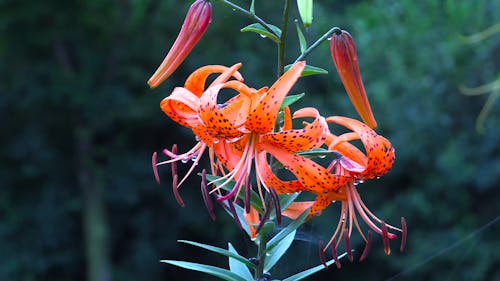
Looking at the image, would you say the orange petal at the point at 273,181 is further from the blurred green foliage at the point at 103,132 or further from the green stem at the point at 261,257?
the blurred green foliage at the point at 103,132

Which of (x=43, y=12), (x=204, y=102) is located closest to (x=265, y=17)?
(x=43, y=12)

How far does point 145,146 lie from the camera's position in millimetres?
5258

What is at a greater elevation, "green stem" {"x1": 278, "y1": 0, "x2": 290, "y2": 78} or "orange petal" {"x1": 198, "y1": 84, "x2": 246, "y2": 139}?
"green stem" {"x1": 278, "y1": 0, "x2": 290, "y2": 78}

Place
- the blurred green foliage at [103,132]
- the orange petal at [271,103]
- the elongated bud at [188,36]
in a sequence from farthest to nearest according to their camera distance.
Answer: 1. the blurred green foliage at [103,132]
2. the elongated bud at [188,36]
3. the orange petal at [271,103]

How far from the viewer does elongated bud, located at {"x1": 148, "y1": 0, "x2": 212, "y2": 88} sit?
0.83 meters

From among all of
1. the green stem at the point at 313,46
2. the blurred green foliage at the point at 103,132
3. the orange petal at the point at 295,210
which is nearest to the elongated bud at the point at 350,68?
the green stem at the point at 313,46

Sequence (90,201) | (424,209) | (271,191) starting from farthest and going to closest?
1. (90,201)
2. (424,209)
3. (271,191)

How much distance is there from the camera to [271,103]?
2.44 feet

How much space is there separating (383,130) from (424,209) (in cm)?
49

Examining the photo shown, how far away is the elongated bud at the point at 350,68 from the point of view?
0.81m

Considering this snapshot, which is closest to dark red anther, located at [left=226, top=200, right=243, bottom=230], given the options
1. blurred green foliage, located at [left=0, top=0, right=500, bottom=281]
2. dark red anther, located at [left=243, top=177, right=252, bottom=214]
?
dark red anther, located at [left=243, top=177, right=252, bottom=214]

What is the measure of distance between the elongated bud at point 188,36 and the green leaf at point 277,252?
9.1 inches

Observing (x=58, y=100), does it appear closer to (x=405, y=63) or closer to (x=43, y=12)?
(x=43, y=12)

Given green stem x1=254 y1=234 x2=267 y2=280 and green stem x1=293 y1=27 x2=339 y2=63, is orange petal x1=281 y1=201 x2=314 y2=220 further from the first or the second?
green stem x1=293 y1=27 x2=339 y2=63
